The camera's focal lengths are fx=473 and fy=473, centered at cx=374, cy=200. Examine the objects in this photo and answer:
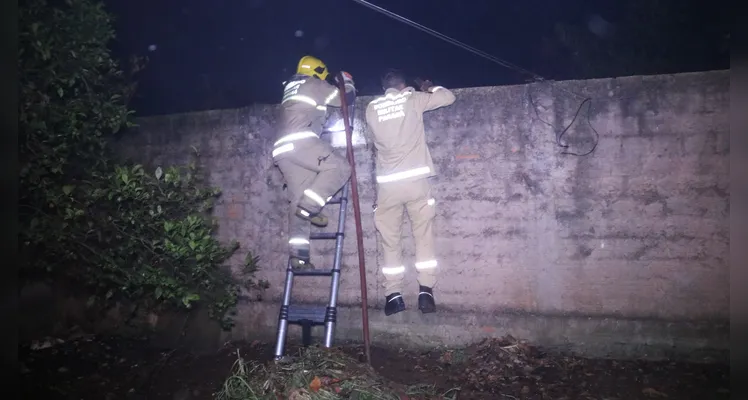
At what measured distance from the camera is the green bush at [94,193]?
378 cm

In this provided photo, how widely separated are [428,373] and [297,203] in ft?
5.95

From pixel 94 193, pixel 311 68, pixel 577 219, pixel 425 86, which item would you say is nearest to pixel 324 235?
pixel 311 68

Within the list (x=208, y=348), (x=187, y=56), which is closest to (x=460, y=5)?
(x=187, y=56)

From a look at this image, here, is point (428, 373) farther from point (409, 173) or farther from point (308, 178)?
point (308, 178)

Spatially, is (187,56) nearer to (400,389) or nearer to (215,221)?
(215,221)

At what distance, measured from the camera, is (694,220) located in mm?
3762

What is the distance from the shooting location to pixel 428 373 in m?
3.87

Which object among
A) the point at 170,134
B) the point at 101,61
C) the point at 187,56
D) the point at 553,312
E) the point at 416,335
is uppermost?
the point at 187,56

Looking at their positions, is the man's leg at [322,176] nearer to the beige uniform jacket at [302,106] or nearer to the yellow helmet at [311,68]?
the beige uniform jacket at [302,106]

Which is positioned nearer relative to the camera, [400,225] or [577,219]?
[577,219]

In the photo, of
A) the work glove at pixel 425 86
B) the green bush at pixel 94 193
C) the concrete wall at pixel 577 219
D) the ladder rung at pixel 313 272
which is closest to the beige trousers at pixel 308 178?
the ladder rung at pixel 313 272

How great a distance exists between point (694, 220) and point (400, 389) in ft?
8.77

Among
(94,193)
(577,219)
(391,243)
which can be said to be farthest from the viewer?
(391,243)

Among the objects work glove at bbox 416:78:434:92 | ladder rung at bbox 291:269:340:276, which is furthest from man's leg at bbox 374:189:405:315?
work glove at bbox 416:78:434:92
